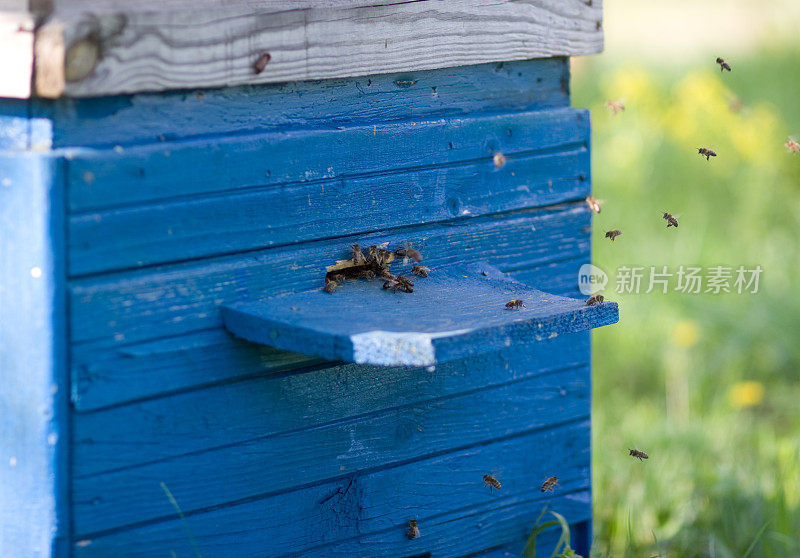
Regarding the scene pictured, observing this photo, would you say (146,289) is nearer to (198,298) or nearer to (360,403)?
(198,298)

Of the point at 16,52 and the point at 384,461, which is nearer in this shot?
the point at 16,52

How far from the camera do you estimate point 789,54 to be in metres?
7.58

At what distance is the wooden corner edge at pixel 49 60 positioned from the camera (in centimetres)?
178

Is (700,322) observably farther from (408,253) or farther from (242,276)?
(242,276)

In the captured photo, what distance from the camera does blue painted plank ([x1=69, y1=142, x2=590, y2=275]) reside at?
1.95 meters

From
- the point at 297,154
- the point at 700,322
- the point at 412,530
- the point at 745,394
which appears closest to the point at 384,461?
the point at 412,530

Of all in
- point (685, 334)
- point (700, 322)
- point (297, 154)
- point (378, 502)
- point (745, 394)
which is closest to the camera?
point (297, 154)

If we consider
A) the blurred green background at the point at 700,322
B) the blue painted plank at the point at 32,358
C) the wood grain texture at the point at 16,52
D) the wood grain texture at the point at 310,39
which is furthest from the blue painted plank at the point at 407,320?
the blurred green background at the point at 700,322

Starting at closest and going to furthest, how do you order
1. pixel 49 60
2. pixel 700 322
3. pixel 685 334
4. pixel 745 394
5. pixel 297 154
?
1. pixel 49 60
2. pixel 297 154
3. pixel 745 394
4. pixel 685 334
5. pixel 700 322

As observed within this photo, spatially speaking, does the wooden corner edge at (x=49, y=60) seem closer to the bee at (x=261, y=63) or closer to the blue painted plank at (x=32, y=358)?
the blue painted plank at (x=32, y=358)

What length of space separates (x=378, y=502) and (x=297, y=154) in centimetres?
90

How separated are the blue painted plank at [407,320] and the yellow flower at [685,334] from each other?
8.85 ft

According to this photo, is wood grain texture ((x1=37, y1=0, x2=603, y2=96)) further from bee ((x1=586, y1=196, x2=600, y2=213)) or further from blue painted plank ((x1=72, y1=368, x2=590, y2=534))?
blue painted plank ((x1=72, y1=368, x2=590, y2=534))

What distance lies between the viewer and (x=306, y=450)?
2.33m
